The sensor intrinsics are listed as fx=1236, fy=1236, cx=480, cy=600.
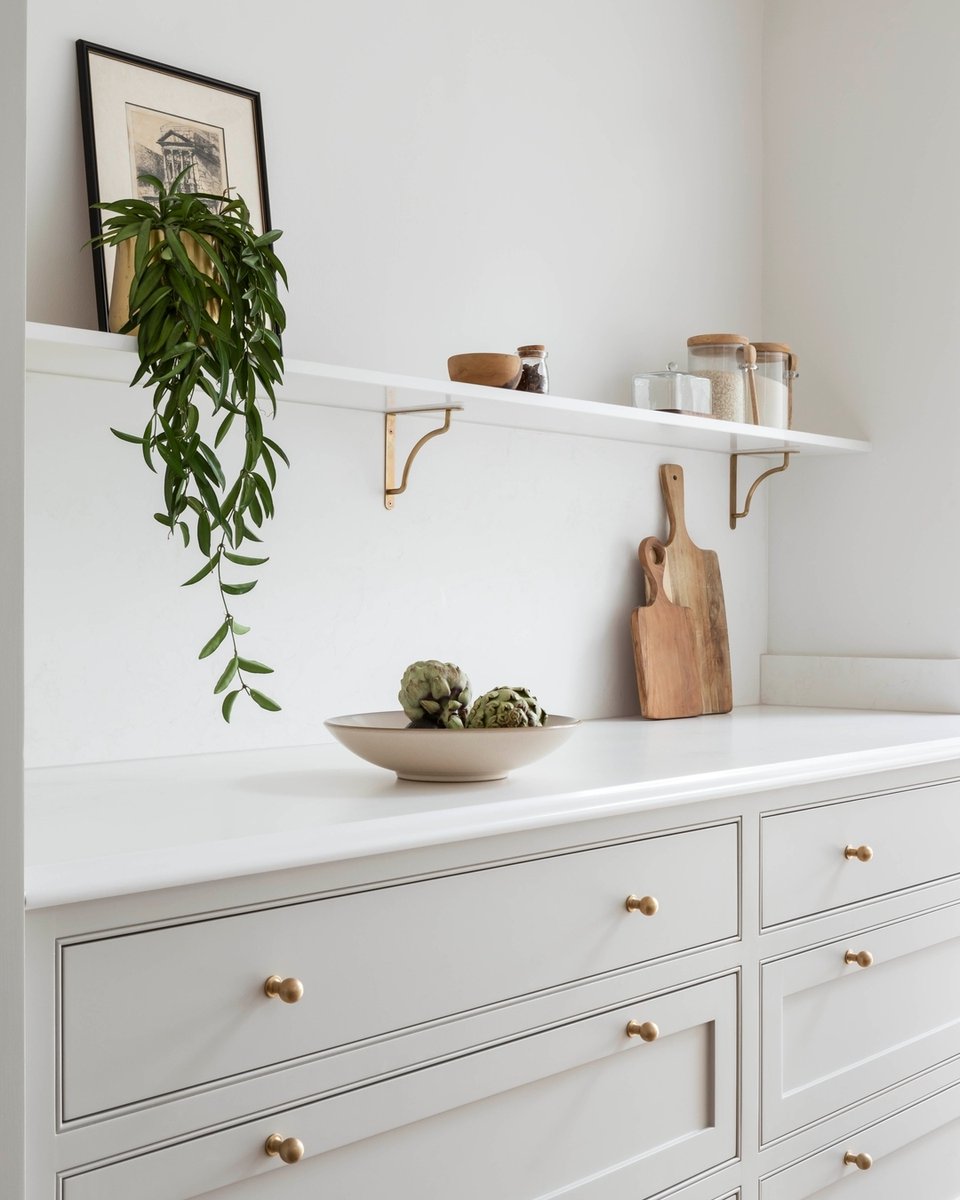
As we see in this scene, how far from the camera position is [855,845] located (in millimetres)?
1764

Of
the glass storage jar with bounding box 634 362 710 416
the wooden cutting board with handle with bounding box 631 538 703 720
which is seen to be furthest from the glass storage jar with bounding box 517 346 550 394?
the wooden cutting board with handle with bounding box 631 538 703 720

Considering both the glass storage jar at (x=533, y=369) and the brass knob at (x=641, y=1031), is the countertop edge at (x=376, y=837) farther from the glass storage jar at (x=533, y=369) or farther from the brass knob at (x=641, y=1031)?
the glass storage jar at (x=533, y=369)

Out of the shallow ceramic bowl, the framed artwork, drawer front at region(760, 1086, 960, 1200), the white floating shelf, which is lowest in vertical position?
drawer front at region(760, 1086, 960, 1200)

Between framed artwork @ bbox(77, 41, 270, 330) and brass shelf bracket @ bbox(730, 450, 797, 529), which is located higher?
framed artwork @ bbox(77, 41, 270, 330)

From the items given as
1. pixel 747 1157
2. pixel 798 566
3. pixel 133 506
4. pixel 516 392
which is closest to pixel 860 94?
pixel 798 566

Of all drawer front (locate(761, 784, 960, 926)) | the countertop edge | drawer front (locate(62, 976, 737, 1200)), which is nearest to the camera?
the countertop edge

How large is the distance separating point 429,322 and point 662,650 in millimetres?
743

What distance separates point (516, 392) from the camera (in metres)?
1.80

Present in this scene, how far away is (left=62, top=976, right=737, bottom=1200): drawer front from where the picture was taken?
107cm

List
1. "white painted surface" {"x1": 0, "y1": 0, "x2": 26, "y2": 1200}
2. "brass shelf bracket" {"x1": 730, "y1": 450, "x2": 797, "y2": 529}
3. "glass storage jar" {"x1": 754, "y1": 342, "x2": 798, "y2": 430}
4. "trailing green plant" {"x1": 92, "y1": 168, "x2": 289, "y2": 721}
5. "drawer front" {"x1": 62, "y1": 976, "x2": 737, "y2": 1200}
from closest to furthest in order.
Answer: "white painted surface" {"x1": 0, "y1": 0, "x2": 26, "y2": 1200}, "drawer front" {"x1": 62, "y1": 976, "x2": 737, "y2": 1200}, "trailing green plant" {"x1": 92, "y1": 168, "x2": 289, "y2": 721}, "glass storage jar" {"x1": 754, "y1": 342, "x2": 798, "y2": 430}, "brass shelf bracket" {"x1": 730, "y1": 450, "x2": 797, "y2": 529}

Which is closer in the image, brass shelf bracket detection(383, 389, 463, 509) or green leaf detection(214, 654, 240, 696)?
green leaf detection(214, 654, 240, 696)

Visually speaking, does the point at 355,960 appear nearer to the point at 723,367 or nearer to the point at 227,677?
the point at 227,677

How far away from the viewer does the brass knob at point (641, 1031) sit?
1.42 m

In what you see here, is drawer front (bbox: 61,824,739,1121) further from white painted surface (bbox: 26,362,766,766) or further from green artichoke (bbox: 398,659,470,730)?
white painted surface (bbox: 26,362,766,766)
